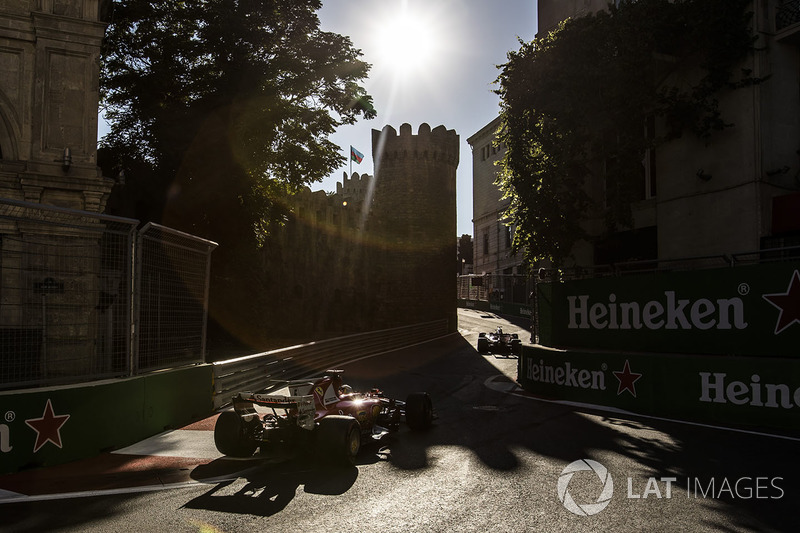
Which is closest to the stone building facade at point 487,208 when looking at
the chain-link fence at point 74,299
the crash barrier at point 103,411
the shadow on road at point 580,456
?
the shadow on road at point 580,456

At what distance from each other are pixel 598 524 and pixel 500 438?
3.64 meters

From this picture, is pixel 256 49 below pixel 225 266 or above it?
above

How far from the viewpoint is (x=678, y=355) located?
36.8ft

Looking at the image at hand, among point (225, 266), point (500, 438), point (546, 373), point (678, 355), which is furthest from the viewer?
point (225, 266)

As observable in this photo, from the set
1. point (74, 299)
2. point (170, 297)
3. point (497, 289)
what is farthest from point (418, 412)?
point (497, 289)

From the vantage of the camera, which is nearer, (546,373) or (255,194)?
(546,373)

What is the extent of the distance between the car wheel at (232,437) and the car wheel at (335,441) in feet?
3.06

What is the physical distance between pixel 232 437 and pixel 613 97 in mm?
14606

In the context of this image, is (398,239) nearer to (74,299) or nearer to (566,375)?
(566,375)

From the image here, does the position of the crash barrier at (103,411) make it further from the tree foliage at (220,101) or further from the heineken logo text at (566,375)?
the tree foliage at (220,101)

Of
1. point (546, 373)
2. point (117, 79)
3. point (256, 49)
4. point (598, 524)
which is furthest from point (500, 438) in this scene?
point (117, 79)

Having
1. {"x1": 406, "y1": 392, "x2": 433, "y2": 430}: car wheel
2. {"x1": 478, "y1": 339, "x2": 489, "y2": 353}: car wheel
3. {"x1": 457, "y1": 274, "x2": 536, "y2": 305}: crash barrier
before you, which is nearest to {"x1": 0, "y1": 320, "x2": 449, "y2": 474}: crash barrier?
{"x1": 406, "y1": 392, "x2": 433, "y2": 430}: car wheel

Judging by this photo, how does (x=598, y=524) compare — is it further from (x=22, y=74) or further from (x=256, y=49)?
(x=256, y=49)

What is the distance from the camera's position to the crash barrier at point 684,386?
31.4 feet
